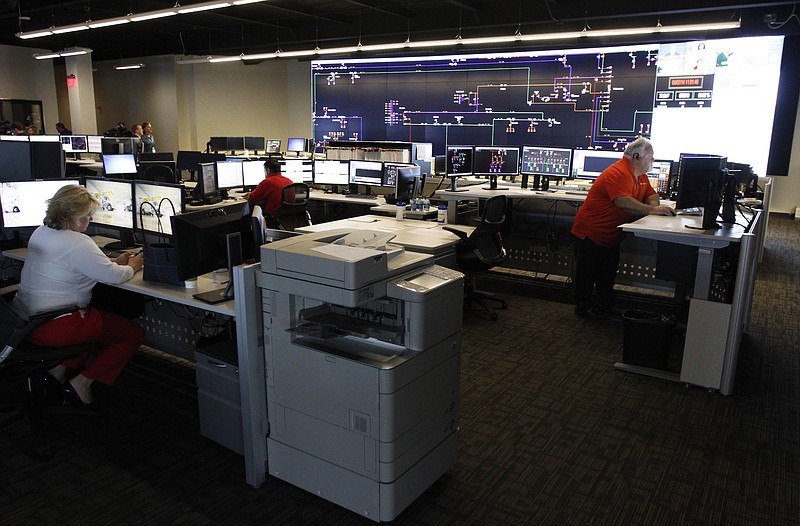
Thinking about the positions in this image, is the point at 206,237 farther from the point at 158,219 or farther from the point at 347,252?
the point at 158,219

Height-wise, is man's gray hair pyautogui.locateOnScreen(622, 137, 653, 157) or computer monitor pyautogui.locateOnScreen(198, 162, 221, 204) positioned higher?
man's gray hair pyautogui.locateOnScreen(622, 137, 653, 157)

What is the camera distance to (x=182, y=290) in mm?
2803

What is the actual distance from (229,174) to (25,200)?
2.87 m

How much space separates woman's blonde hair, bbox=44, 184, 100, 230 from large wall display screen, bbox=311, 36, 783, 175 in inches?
320

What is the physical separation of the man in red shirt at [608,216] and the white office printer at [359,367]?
251 centimetres

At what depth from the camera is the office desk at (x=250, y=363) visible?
7.78 ft

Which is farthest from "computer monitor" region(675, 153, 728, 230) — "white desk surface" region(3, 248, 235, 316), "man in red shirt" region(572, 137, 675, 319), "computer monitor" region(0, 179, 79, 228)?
"computer monitor" region(0, 179, 79, 228)

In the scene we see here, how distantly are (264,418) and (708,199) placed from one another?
2.87 metres

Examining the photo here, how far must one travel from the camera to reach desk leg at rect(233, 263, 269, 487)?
93.3 inches

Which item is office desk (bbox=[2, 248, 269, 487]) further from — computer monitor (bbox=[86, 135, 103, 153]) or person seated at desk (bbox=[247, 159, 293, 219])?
computer monitor (bbox=[86, 135, 103, 153])

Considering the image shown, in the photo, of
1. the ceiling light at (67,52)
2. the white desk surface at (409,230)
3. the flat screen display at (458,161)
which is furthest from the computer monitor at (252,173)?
the ceiling light at (67,52)

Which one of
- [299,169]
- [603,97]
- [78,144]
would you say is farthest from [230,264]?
[78,144]

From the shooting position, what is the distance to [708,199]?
3.56m

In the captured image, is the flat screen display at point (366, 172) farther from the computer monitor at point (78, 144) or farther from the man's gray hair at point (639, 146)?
the computer monitor at point (78, 144)
